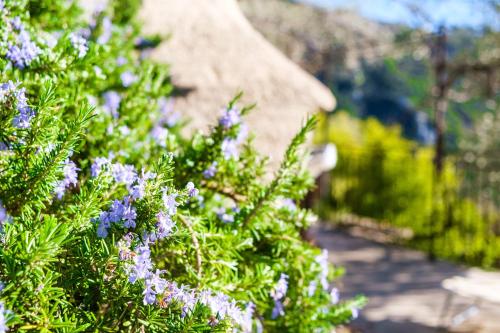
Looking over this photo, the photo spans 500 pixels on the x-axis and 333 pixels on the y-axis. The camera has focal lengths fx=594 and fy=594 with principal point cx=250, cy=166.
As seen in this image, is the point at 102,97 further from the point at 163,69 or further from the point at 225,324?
the point at 225,324

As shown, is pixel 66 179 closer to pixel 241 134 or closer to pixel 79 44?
pixel 79 44

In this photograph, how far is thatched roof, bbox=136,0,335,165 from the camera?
13.4 ft

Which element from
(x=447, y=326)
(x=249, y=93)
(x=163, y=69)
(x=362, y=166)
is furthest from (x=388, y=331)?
(x=362, y=166)

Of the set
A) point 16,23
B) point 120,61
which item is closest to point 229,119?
point 16,23

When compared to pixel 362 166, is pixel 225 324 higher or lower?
higher

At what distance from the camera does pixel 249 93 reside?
418 centimetres

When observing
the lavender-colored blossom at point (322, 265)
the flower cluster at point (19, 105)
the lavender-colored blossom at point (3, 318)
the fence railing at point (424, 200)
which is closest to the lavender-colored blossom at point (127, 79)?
the lavender-colored blossom at point (322, 265)

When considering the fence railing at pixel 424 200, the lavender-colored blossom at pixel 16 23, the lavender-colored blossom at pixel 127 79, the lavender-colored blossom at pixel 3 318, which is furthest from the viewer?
the fence railing at pixel 424 200

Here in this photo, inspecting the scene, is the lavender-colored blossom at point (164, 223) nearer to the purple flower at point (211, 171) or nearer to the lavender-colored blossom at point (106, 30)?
the purple flower at point (211, 171)

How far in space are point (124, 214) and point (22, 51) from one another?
94 centimetres

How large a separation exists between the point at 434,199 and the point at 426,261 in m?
1.10

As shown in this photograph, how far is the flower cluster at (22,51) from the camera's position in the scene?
213 cm

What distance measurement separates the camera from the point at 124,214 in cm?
154

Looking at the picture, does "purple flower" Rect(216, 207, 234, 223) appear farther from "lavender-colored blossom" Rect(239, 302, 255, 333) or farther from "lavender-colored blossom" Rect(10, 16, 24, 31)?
"lavender-colored blossom" Rect(10, 16, 24, 31)
